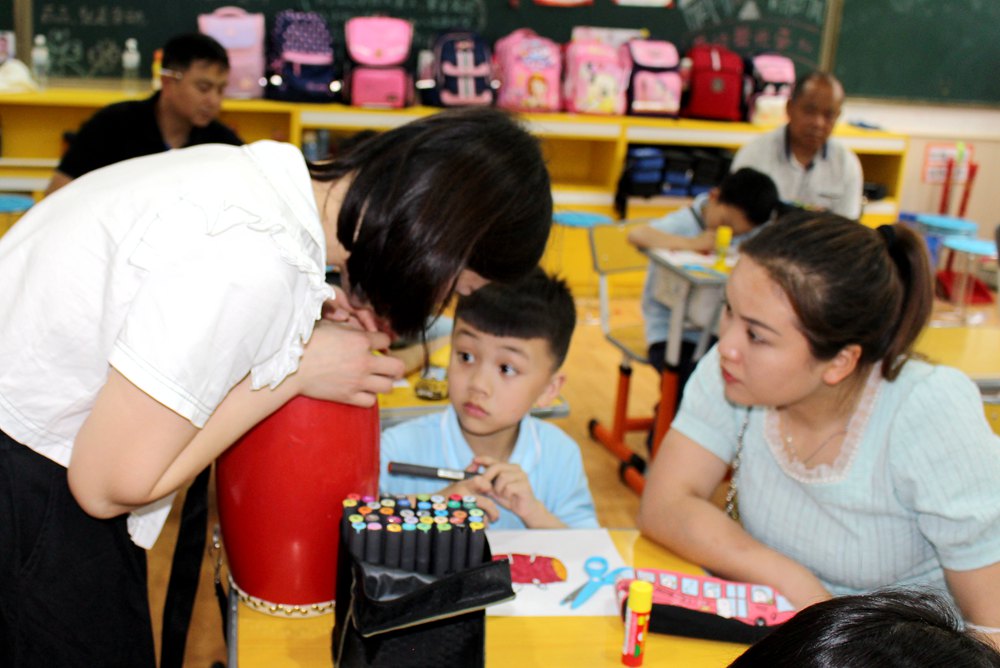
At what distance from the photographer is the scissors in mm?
1274

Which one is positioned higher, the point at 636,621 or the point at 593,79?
the point at 593,79

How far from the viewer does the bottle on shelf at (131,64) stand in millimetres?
4680

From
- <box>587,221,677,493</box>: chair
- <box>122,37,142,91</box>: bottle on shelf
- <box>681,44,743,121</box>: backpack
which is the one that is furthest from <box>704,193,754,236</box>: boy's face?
<box>122,37,142,91</box>: bottle on shelf

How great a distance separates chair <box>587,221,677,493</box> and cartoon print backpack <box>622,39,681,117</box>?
211 cm

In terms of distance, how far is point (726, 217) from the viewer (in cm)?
331

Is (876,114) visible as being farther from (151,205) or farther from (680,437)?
(151,205)

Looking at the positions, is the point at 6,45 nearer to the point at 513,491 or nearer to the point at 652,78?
the point at 652,78

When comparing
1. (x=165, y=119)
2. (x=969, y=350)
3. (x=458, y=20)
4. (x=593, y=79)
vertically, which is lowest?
(x=969, y=350)

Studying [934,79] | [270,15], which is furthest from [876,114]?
[270,15]

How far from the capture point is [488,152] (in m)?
1.12

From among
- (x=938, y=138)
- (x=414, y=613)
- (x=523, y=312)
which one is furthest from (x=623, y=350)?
(x=938, y=138)

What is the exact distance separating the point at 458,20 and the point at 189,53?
2219 mm

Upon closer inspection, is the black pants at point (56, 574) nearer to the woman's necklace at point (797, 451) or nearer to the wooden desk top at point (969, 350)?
the woman's necklace at point (797, 451)

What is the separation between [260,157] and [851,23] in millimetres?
5336
